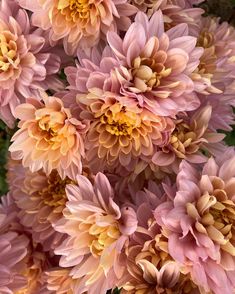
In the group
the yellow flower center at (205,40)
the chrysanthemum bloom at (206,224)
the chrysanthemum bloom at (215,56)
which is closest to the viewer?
the chrysanthemum bloom at (206,224)

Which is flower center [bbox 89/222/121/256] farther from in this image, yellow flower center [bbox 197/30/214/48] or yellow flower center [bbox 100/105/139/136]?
yellow flower center [bbox 197/30/214/48]

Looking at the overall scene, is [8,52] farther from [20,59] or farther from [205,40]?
[205,40]

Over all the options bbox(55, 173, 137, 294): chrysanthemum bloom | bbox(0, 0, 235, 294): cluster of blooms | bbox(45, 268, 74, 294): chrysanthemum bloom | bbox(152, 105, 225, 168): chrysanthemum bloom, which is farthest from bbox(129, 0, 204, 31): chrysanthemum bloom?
bbox(45, 268, 74, 294): chrysanthemum bloom

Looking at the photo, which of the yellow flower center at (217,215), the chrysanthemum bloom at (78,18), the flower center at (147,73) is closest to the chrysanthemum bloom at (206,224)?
the yellow flower center at (217,215)

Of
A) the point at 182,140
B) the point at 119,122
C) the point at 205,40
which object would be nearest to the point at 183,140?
the point at 182,140

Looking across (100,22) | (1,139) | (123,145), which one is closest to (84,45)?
(100,22)

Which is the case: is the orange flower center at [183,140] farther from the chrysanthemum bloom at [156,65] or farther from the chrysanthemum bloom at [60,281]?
the chrysanthemum bloom at [60,281]
